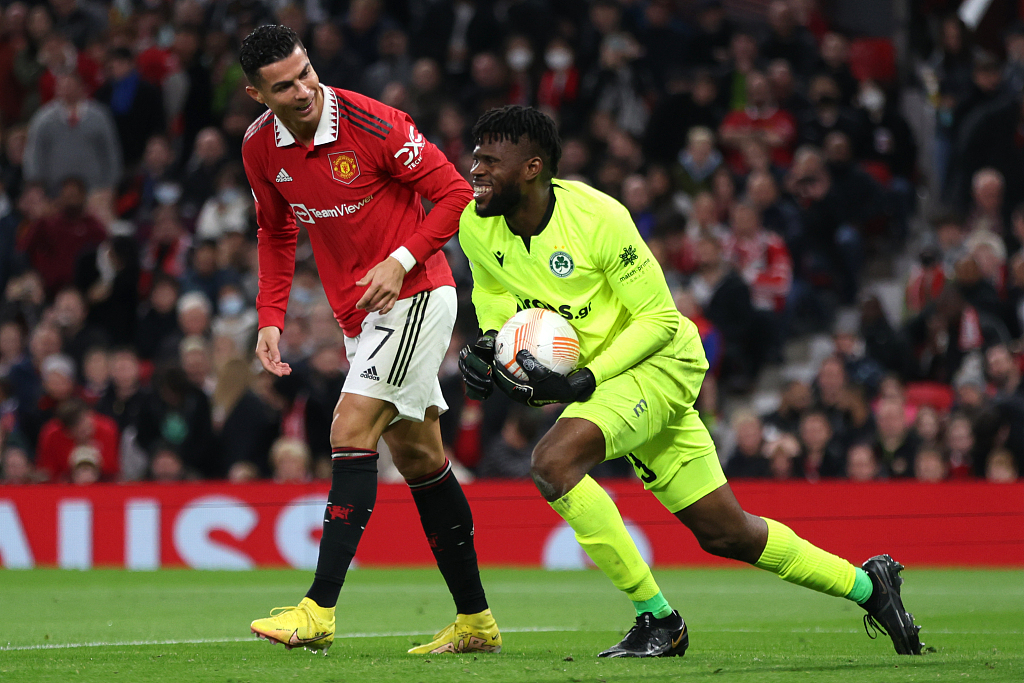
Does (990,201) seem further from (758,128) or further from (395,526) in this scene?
(395,526)

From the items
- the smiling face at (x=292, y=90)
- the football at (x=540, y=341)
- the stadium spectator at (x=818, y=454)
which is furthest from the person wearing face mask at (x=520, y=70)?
the football at (x=540, y=341)

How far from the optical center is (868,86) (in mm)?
15141

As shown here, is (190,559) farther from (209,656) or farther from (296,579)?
(209,656)

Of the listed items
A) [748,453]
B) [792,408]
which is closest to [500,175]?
[748,453]

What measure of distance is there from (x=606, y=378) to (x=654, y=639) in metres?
1.03

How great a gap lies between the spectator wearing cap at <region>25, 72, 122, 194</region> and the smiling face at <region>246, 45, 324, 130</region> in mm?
10482

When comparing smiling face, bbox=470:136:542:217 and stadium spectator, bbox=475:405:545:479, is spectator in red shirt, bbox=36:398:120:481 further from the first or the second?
smiling face, bbox=470:136:542:217

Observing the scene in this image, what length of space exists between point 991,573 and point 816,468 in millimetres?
1634

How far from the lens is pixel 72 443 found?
490 inches

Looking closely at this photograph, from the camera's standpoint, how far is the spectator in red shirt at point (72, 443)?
40.5 feet

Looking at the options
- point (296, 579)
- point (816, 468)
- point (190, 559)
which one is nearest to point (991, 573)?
point (816, 468)

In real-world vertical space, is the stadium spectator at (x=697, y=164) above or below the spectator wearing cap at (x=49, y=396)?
above

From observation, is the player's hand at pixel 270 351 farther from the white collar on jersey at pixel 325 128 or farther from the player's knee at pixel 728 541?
the player's knee at pixel 728 541

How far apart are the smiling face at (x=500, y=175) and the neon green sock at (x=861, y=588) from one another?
6.66 ft
